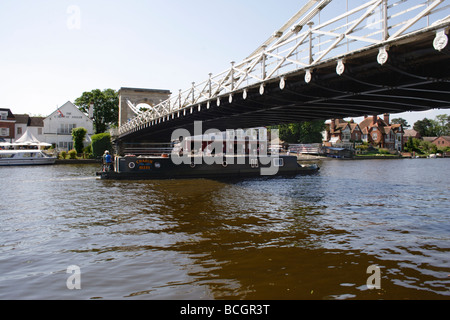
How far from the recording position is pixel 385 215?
14.5 m

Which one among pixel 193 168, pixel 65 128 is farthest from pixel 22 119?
pixel 193 168

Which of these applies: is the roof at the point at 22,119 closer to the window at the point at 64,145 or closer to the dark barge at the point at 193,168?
the window at the point at 64,145

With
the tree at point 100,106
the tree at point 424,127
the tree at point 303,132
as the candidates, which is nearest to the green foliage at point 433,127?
the tree at point 424,127

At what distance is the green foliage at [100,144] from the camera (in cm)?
5862

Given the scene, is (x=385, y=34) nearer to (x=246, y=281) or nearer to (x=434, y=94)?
(x=434, y=94)

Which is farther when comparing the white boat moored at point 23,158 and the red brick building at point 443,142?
the red brick building at point 443,142

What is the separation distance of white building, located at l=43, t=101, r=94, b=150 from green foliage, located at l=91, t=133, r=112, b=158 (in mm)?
11795

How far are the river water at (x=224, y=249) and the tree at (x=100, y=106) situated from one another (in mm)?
75296

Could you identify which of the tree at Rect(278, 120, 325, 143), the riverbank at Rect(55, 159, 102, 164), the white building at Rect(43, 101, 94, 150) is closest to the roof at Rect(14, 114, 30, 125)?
the white building at Rect(43, 101, 94, 150)

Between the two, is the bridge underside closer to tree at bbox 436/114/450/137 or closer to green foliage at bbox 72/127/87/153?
green foliage at bbox 72/127/87/153

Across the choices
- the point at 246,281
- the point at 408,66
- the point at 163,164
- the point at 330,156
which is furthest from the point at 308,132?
the point at 246,281

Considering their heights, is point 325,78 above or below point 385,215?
above

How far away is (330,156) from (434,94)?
68061 mm

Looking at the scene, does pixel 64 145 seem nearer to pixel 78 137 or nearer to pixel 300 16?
pixel 78 137
